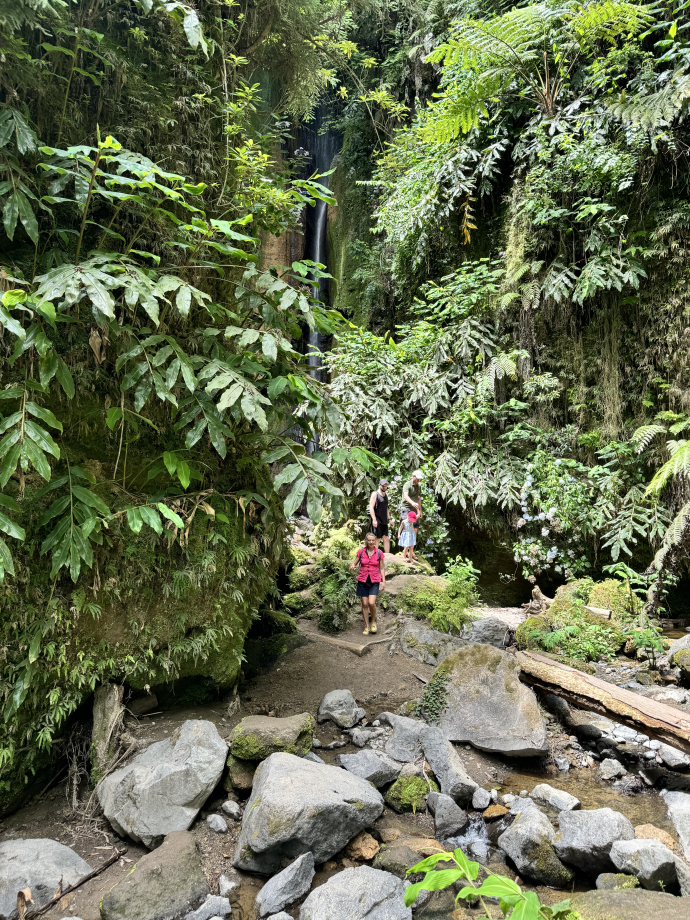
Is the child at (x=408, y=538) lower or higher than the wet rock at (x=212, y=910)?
higher

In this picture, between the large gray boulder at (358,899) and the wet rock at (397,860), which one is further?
the wet rock at (397,860)

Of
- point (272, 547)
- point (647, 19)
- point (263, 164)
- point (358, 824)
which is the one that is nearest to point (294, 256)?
point (647, 19)

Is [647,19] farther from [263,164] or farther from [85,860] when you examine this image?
[85,860]

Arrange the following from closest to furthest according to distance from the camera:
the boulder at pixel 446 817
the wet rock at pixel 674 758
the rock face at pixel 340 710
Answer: the boulder at pixel 446 817 → the wet rock at pixel 674 758 → the rock face at pixel 340 710

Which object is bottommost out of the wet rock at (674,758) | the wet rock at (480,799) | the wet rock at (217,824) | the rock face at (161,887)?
the wet rock at (480,799)

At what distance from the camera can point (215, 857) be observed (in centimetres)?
304

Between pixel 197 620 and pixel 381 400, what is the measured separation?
5.58 m

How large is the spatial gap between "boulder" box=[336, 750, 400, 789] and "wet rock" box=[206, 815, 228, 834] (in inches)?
36.4

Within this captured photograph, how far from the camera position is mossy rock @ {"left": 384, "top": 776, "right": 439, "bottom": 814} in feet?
11.8

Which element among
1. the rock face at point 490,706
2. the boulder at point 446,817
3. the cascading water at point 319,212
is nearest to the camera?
the boulder at point 446,817

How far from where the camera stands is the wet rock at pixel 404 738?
13.5 ft

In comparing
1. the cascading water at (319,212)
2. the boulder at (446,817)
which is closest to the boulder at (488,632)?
the boulder at (446,817)

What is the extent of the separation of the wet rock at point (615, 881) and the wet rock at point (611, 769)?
131 centimetres

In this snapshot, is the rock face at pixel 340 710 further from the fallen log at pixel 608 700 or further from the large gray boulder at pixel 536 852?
the fallen log at pixel 608 700
